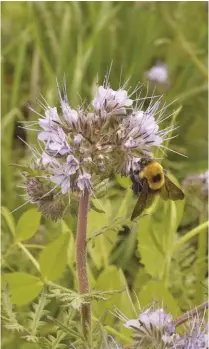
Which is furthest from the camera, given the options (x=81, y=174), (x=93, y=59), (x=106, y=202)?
(x=93, y=59)

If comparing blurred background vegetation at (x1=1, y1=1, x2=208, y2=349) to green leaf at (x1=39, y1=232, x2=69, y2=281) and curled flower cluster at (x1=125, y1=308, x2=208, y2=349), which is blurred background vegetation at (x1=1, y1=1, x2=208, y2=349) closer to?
green leaf at (x1=39, y1=232, x2=69, y2=281)

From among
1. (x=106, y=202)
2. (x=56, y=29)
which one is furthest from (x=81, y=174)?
(x=56, y=29)

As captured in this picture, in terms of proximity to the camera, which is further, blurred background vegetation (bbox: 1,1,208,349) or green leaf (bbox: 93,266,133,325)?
blurred background vegetation (bbox: 1,1,208,349)

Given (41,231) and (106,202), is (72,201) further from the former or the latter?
(41,231)

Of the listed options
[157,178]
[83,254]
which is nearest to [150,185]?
[157,178]

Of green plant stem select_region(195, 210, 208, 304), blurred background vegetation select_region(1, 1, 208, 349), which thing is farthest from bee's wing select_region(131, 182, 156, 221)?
blurred background vegetation select_region(1, 1, 208, 349)
